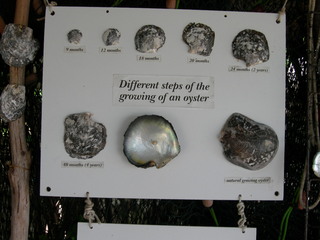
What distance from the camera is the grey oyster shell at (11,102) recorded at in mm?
727

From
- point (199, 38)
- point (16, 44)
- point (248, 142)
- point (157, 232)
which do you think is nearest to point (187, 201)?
point (157, 232)

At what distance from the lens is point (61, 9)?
0.74m

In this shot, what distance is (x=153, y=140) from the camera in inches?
28.4

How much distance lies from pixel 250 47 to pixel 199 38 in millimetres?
112

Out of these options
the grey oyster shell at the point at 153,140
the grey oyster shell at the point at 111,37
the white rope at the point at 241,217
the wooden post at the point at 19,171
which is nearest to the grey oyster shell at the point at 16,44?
the wooden post at the point at 19,171

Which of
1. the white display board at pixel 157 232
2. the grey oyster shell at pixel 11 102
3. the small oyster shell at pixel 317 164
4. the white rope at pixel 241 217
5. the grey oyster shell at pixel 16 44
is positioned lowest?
the white display board at pixel 157 232

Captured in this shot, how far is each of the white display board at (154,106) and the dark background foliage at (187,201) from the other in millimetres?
86

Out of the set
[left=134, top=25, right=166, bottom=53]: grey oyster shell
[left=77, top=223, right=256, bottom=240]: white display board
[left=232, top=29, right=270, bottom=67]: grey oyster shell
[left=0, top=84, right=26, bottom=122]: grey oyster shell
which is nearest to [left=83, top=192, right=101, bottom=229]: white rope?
[left=77, top=223, right=256, bottom=240]: white display board

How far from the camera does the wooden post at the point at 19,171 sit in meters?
0.75

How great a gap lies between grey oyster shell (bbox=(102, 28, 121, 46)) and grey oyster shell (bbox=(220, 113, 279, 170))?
30 cm

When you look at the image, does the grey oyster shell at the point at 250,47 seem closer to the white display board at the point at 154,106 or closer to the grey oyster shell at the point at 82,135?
the white display board at the point at 154,106

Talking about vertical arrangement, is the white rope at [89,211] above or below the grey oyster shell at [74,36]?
below

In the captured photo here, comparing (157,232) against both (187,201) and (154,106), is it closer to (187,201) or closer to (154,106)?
(187,201)

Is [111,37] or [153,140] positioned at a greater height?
[111,37]
